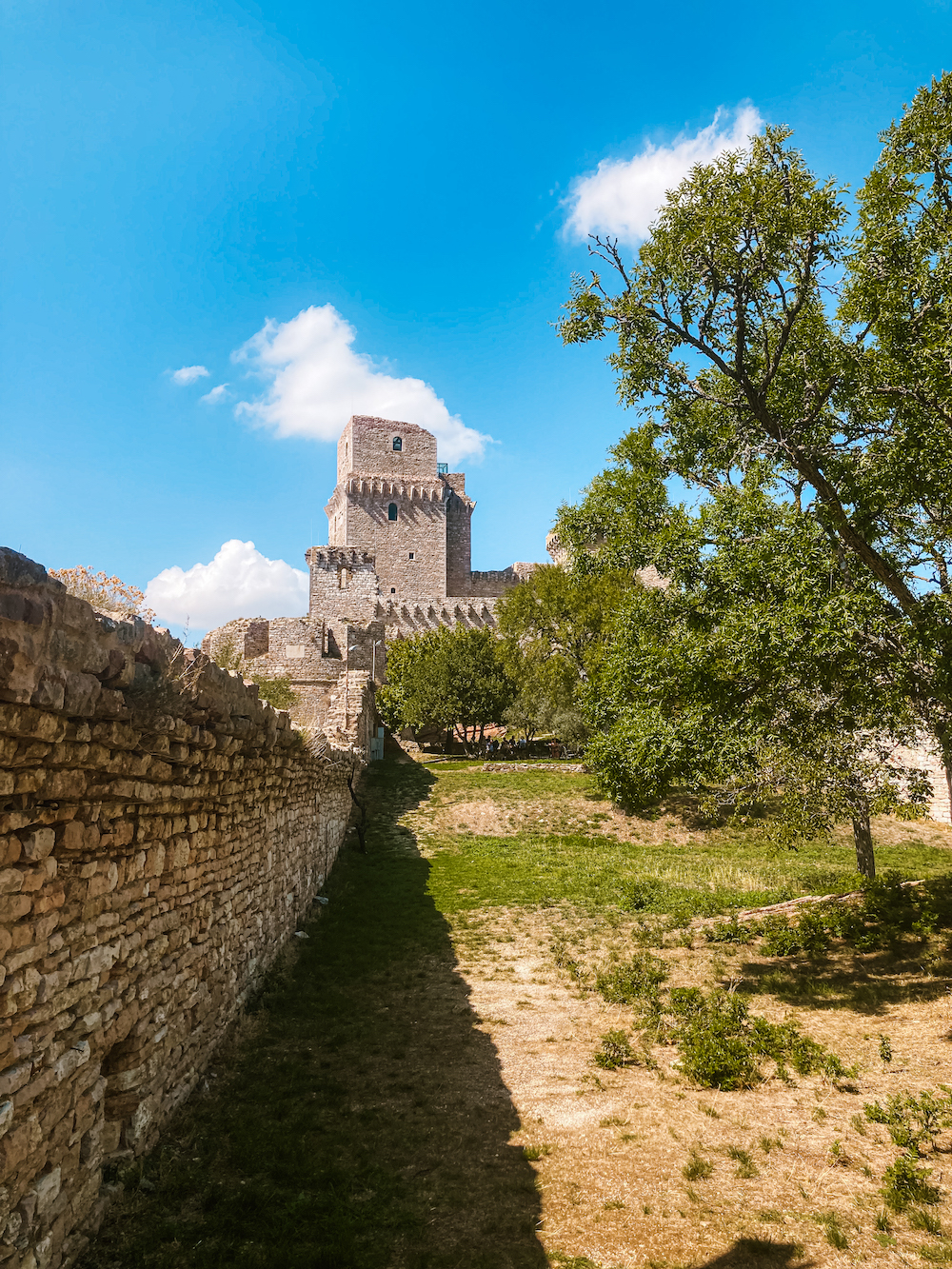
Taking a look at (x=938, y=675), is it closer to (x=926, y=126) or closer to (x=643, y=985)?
(x=643, y=985)

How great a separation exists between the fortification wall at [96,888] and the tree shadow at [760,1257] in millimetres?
3060

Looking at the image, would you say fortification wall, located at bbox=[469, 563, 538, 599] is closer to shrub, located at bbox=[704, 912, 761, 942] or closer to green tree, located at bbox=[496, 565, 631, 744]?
green tree, located at bbox=[496, 565, 631, 744]

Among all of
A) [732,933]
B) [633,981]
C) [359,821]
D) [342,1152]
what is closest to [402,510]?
[359,821]

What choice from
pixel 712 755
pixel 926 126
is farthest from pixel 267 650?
pixel 926 126

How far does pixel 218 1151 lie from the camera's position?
443 centimetres

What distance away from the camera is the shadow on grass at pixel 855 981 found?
7449mm

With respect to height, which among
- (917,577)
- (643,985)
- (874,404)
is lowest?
(643,985)

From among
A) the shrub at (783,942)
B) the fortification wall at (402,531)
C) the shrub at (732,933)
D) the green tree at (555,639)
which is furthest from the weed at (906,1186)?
the fortification wall at (402,531)

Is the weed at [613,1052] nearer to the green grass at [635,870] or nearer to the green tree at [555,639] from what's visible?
the green grass at [635,870]

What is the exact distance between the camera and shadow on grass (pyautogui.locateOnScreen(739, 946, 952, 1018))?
7449mm

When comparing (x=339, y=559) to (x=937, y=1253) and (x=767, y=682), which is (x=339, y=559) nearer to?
(x=767, y=682)

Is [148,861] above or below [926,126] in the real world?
below

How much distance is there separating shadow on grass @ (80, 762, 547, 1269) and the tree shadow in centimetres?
89

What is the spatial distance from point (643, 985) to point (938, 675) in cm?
445
